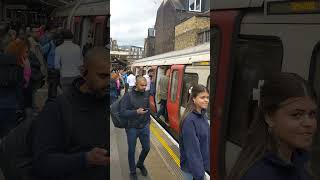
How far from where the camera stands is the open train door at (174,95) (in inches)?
43.9

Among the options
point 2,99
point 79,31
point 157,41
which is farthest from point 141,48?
point 2,99

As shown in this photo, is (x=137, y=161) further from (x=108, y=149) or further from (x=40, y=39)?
(x=40, y=39)

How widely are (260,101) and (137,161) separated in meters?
0.38

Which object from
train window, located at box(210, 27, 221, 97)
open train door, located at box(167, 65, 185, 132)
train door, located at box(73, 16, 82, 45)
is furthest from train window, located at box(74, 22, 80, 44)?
train window, located at box(210, 27, 221, 97)

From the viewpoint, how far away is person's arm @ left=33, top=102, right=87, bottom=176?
962 mm

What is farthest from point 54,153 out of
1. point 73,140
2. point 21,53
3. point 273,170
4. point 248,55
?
point 248,55

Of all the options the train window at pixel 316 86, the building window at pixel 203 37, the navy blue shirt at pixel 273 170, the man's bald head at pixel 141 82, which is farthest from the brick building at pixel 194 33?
the train window at pixel 316 86

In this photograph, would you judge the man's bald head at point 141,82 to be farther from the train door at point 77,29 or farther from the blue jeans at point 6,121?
the blue jeans at point 6,121

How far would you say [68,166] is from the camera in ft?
3.17

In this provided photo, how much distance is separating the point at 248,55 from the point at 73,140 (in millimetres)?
572

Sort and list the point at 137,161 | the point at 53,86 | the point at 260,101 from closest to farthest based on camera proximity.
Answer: the point at 137,161, the point at 53,86, the point at 260,101

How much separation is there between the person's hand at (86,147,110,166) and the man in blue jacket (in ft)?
0.20

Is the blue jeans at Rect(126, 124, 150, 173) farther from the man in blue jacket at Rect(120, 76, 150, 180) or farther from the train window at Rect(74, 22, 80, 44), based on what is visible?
the train window at Rect(74, 22, 80, 44)

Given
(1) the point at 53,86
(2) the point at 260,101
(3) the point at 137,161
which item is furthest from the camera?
(2) the point at 260,101
